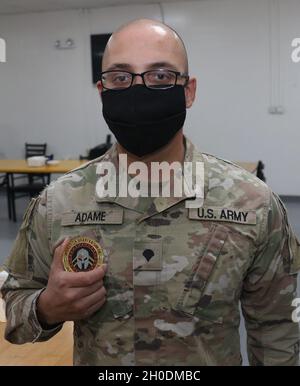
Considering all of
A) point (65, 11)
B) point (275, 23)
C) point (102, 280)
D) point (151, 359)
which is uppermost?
point (65, 11)

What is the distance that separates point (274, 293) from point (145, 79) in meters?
0.61

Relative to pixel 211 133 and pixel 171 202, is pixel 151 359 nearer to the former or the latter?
pixel 171 202

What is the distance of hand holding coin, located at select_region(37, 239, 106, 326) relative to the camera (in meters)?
0.99

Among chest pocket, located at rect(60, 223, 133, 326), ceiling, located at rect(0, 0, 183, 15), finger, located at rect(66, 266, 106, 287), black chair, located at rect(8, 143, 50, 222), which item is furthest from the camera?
ceiling, located at rect(0, 0, 183, 15)

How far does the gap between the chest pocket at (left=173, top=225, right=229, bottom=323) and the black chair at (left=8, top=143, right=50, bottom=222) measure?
506cm

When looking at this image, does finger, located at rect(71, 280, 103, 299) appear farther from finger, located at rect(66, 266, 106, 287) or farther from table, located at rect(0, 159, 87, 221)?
table, located at rect(0, 159, 87, 221)

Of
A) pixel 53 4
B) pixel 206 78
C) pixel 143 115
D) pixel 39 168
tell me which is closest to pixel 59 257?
pixel 143 115

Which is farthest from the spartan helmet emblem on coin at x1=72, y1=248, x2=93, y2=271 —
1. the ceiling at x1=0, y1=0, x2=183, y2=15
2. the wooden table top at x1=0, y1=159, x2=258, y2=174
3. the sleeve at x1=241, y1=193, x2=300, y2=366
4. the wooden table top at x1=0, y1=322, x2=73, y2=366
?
the ceiling at x1=0, y1=0, x2=183, y2=15

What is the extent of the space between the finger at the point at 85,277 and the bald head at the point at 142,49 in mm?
466

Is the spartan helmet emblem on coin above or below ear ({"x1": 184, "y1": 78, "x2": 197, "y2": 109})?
below

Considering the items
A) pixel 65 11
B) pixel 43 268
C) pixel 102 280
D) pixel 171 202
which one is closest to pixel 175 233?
pixel 171 202

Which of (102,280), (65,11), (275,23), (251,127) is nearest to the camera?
(102,280)

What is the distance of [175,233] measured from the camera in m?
1.10

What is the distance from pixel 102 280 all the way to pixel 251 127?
20.3 ft
